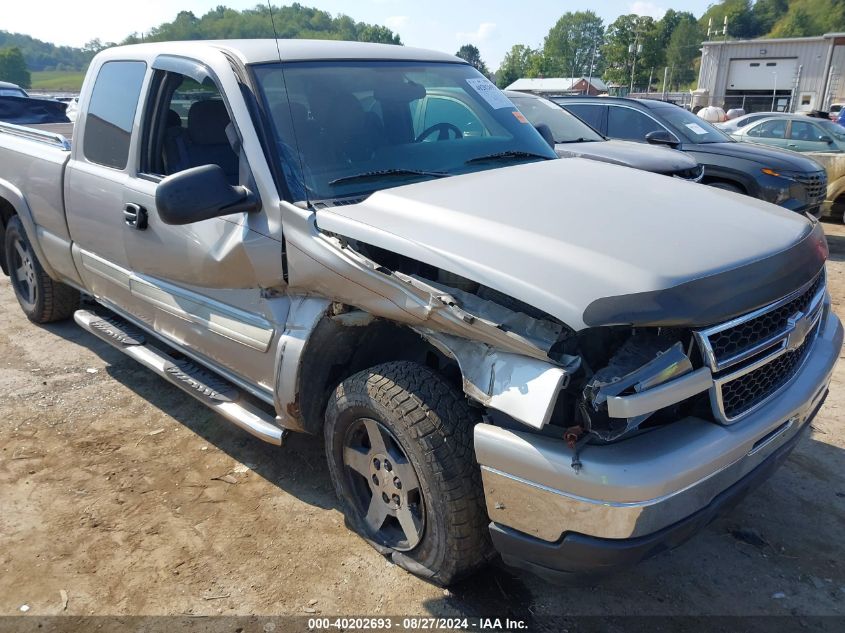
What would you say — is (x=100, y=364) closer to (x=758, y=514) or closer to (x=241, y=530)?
(x=241, y=530)

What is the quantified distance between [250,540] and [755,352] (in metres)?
2.19

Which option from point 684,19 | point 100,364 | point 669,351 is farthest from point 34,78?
point 684,19

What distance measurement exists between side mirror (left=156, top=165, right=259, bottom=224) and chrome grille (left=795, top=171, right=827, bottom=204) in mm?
7513

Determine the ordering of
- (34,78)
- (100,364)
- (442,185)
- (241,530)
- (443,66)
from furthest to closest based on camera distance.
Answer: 1. (34,78)
2. (100,364)
3. (443,66)
4. (241,530)
5. (442,185)

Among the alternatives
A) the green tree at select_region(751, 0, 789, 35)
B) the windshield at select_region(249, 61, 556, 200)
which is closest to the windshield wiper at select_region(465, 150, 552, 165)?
the windshield at select_region(249, 61, 556, 200)

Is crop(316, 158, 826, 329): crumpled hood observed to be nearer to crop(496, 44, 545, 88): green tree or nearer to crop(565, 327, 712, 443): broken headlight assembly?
crop(565, 327, 712, 443): broken headlight assembly

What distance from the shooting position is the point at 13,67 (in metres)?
51.2

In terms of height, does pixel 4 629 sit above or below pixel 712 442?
below

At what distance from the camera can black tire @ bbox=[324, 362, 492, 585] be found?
238 cm

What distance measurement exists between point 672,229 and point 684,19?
131526 mm

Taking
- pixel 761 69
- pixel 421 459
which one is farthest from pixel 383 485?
pixel 761 69

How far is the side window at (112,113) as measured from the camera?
377cm

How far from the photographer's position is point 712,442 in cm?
212

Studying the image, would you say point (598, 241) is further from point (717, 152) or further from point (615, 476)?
point (717, 152)
